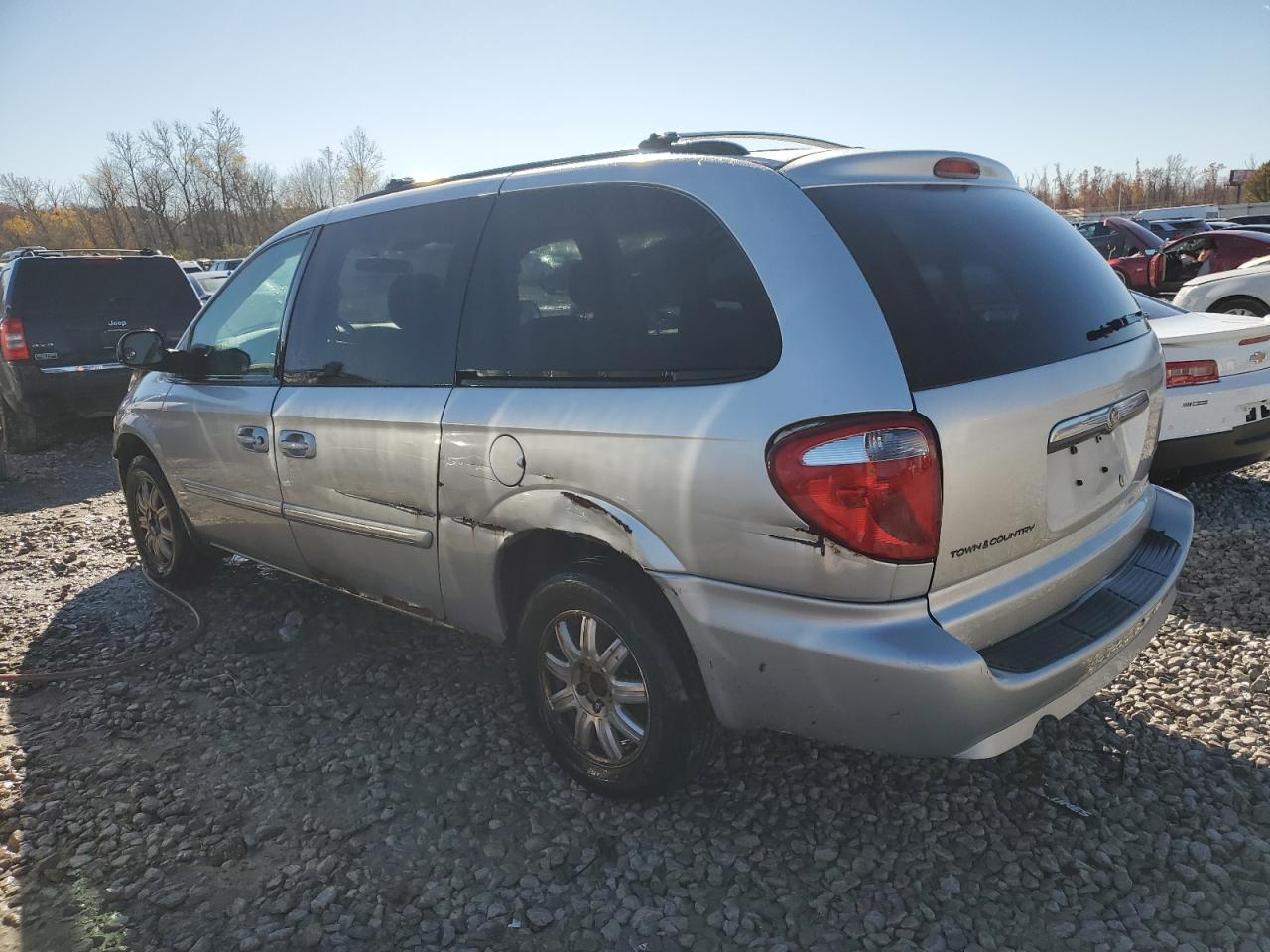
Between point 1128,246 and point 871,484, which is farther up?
point 871,484

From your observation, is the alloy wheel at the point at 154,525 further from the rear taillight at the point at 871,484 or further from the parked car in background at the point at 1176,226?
the parked car in background at the point at 1176,226

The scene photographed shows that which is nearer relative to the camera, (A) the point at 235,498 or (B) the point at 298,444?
(B) the point at 298,444

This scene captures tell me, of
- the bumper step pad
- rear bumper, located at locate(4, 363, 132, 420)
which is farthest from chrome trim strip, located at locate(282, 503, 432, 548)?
rear bumper, located at locate(4, 363, 132, 420)

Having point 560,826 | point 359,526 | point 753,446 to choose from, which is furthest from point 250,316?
point 753,446

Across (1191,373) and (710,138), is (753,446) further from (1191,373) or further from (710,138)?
(1191,373)

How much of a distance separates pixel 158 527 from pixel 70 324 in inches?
199

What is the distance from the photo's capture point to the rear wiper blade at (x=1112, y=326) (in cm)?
253

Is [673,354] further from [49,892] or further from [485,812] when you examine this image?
[49,892]

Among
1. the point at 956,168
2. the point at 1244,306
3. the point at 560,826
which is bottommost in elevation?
the point at 560,826

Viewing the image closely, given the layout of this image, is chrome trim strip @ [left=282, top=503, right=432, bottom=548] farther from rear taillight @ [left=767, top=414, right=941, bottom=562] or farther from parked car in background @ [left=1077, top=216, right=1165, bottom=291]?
parked car in background @ [left=1077, top=216, right=1165, bottom=291]

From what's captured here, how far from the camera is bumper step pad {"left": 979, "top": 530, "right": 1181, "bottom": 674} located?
221 cm

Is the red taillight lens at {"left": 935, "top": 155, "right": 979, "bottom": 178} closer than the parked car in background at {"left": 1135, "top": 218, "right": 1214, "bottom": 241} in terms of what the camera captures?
Yes

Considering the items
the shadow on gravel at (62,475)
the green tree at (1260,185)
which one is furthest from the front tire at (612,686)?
the green tree at (1260,185)

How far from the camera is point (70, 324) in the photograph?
8.62 m
